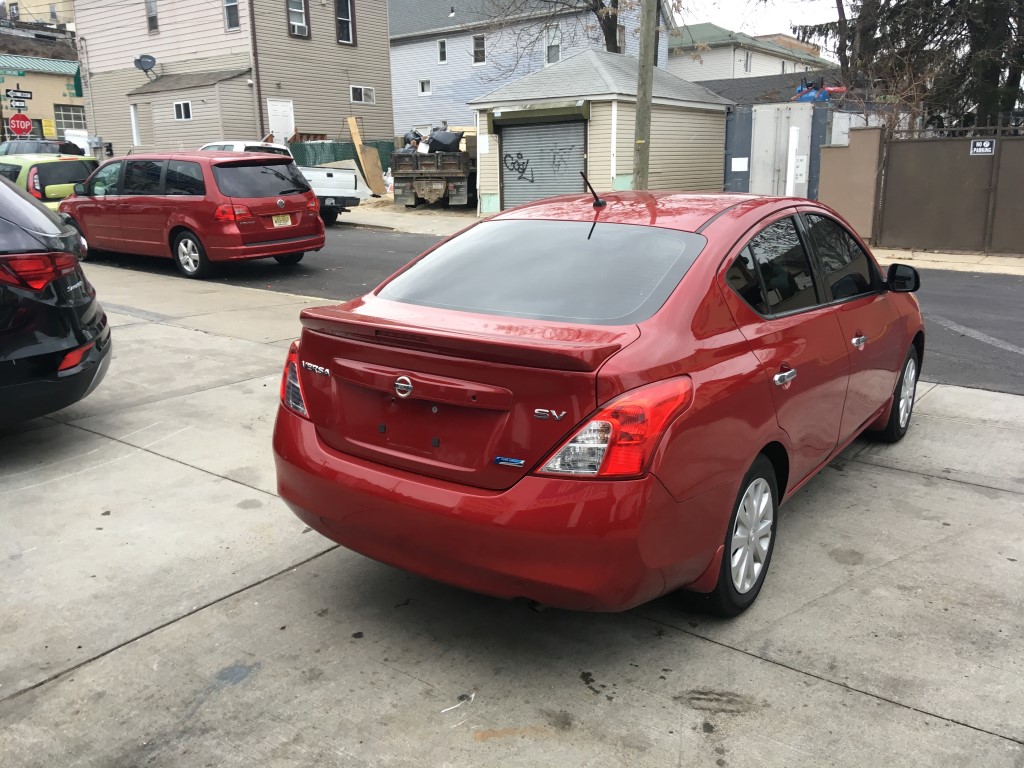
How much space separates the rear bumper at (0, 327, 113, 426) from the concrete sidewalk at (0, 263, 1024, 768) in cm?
33

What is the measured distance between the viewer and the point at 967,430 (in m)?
5.68

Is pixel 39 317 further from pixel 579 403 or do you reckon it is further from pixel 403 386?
pixel 579 403

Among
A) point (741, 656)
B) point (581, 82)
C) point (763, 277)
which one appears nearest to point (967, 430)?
point (763, 277)

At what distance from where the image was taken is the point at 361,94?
3128 centimetres

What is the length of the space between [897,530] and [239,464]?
138 inches

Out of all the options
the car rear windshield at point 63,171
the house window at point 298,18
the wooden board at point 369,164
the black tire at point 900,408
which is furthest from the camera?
the house window at point 298,18

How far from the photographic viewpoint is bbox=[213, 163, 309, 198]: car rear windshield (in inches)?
454

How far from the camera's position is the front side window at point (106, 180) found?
41.0 feet

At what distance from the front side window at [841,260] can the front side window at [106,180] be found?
10.9m

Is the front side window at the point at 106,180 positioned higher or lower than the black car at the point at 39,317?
higher

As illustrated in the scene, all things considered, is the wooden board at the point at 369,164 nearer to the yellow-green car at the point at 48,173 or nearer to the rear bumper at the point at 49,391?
the yellow-green car at the point at 48,173

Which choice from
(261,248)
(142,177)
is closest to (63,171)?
(142,177)

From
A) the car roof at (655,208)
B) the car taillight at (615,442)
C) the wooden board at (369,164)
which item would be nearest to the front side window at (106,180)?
the car roof at (655,208)

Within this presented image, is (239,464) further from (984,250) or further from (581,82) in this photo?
(581,82)
